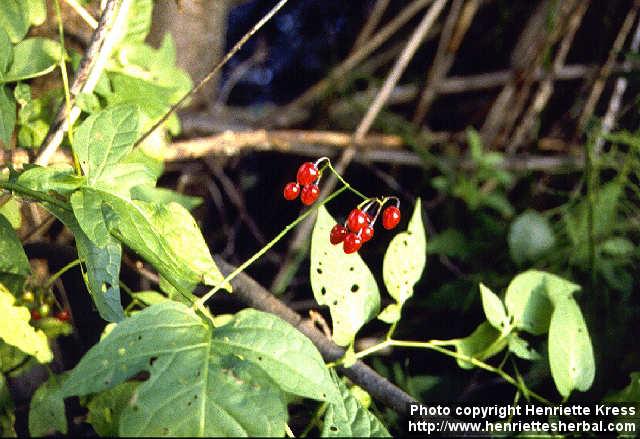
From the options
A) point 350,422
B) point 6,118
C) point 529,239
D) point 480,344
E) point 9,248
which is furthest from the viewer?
point 529,239

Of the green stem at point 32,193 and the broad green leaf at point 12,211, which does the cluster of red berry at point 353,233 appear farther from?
the broad green leaf at point 12,211

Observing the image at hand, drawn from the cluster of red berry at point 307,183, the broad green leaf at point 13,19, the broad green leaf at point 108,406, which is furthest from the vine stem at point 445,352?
the broad green leaf at point 13,19

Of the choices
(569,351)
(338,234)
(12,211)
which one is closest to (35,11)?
(12,211)

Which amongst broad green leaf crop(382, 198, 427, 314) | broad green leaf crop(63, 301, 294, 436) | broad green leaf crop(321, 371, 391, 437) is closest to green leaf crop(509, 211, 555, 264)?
broad green leaf crop(382, 198, 427, 314)

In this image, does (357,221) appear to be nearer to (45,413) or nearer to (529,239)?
(45,413)

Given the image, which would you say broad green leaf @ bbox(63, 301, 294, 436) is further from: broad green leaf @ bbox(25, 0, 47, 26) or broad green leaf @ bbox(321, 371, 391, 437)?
broad green leaf @ bbox(25, 0, 47, 26)

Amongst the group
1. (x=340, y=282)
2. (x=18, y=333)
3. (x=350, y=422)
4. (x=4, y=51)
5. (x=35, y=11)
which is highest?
Result: (x=35, y=11)

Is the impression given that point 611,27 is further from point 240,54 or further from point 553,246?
point 240,54
